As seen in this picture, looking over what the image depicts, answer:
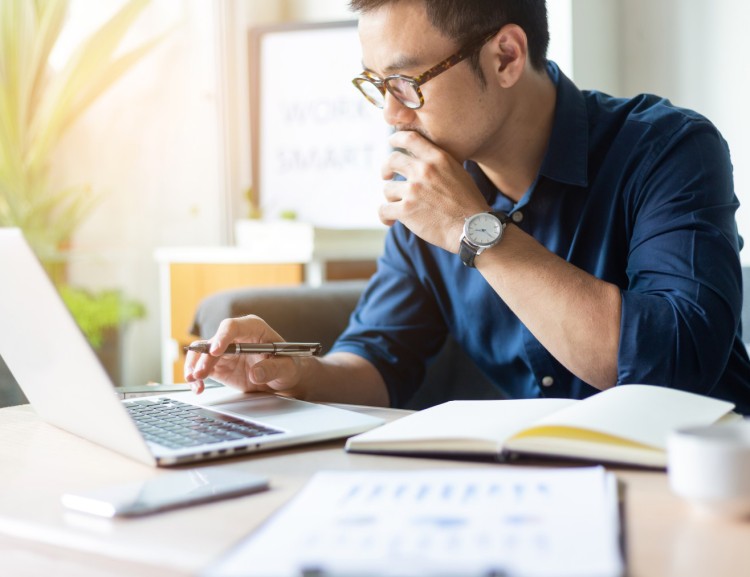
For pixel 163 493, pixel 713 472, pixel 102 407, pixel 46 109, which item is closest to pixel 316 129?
pixel 46 109

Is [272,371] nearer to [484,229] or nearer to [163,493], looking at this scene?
[484,229]

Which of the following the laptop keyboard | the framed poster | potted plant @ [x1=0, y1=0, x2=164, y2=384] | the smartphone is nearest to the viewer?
the smartphone

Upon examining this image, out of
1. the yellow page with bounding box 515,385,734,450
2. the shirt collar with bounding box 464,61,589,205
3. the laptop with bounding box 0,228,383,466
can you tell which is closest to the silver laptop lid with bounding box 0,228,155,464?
the laptop with bounding box 0,228,383,466

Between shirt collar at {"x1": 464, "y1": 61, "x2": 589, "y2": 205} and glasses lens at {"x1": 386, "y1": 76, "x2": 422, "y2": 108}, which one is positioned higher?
glasses lens at {"x1": 386, "y1": 76, "x2": 422, "y2": 108}

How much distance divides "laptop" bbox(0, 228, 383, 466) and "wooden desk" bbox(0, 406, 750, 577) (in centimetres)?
2

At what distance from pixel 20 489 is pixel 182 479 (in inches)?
5.4

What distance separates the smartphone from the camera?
0.68 meters

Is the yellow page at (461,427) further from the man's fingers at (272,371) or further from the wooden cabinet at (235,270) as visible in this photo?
the wooden cabinet at (235,270)

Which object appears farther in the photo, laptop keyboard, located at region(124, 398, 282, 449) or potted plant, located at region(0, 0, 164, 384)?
potted plant, located at region(0, 0, 164, 384)

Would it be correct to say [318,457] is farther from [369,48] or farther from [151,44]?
[151,44]

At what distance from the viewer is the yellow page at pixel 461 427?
0.81 m

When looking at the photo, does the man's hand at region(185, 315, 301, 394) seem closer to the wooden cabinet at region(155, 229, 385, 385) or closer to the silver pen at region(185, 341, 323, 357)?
the silver pen at region(185, 341, 323, 357)

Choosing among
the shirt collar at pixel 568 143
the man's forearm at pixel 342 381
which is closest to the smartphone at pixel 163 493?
the man's forearm at pixel 342 381

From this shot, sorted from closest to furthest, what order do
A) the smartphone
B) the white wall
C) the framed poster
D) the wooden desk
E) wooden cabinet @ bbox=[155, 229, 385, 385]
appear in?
the wooden desk
the smartphone
the white wall
wooden cabinet @ bbox=[155, 229, 385, 385]
the framed poster
